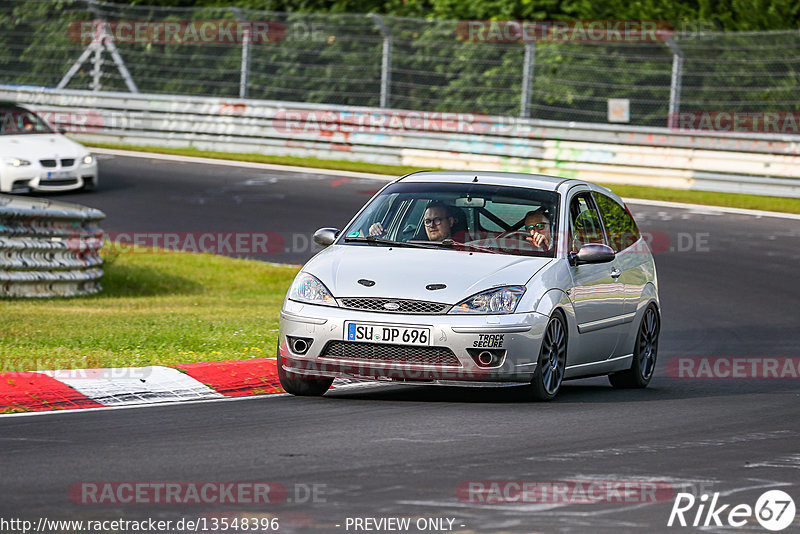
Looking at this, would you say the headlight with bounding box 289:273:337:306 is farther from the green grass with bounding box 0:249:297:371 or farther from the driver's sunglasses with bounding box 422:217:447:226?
the green grass with bounding box 0:249:297:371

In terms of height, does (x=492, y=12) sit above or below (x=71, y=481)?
above

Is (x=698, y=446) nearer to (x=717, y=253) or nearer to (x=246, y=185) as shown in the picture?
(x=717, y=253)

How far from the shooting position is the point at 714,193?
24047 millimetres

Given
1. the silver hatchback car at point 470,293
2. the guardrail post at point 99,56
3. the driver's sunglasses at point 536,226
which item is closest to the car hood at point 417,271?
the silver hatchback car at point 470,293

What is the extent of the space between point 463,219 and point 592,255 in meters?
0.91

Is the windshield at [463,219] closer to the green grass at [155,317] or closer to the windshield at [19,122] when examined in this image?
the green grass at [155,317]

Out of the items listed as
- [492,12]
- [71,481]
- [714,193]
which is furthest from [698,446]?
[492,12]

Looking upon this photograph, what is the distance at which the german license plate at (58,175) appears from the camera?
74.7ft

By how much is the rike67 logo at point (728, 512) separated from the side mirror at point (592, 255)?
3.48m

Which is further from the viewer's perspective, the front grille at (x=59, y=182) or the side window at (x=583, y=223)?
the front grille at (x=59, y=182)

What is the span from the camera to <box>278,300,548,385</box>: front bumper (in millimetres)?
8836

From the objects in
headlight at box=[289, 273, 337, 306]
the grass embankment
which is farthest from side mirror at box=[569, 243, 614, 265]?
the grass embankment

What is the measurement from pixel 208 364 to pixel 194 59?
67.0ft

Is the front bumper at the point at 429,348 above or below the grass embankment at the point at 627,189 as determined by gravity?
above
